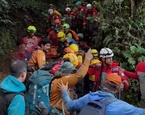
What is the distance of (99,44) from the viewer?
1020cm

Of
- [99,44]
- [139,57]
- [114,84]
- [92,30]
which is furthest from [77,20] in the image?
[114,84]

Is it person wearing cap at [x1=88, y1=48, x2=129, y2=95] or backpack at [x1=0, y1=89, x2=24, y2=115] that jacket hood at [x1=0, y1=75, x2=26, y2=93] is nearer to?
backpack at [x1=0, y1=89, x2=24, y2=115]

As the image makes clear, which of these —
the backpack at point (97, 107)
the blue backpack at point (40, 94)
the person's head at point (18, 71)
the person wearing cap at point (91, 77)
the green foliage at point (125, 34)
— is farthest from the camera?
the green foliage at point (125, 34)

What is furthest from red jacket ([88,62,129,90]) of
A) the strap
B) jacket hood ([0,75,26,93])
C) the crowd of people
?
jacket hood ([0,75,26,93])

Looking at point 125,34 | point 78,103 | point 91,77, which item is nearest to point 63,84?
point 78,103

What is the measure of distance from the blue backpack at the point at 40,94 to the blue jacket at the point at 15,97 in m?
0.95

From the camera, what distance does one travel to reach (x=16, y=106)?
329 cm

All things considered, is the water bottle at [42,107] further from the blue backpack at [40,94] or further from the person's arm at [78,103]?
the person's arm at [78,103]

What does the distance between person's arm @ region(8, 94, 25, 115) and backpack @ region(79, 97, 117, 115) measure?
2.47ft

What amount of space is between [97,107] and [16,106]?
3.22 ft

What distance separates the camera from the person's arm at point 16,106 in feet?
10.8

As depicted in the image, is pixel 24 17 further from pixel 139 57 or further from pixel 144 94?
pixel 144 94

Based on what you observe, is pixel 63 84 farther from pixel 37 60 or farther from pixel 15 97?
pixel 37 60

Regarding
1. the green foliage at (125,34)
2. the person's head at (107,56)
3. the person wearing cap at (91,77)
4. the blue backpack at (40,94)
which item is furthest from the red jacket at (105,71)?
the green foliage at (125,34)
